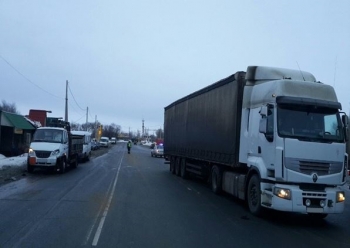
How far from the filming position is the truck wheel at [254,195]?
10742 mm

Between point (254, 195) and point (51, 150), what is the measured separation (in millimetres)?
13717

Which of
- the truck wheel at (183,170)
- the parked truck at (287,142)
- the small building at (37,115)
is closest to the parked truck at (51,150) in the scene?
the truck wheel at (183,170)

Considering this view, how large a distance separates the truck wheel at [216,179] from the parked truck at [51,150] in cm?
989

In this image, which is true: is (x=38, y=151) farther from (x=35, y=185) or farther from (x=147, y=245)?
(x=147, y=245)

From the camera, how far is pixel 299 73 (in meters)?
12.1

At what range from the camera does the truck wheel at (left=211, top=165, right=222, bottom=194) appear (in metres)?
15.0

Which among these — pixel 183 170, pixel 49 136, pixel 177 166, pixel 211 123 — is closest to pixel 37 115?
pixel 49 136

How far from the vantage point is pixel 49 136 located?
23.1 m

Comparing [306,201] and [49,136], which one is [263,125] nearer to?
[306,201]

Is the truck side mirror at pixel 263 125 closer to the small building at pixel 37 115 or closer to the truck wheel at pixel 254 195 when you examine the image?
the truck wheel at pixel 254 195

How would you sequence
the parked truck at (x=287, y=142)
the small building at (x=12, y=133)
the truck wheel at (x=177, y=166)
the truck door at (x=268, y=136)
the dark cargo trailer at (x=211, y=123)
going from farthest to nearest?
the small building at (x=12, y=133)
the truck wheel at (x=177, y=166)
the dark cargo trailer at (x=211, y=123)
the truck door at (x=268, y=136)
the parked truck at (x=287, y=142)

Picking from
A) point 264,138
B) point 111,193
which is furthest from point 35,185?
point 264,138

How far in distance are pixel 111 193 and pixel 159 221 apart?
510 centimetres

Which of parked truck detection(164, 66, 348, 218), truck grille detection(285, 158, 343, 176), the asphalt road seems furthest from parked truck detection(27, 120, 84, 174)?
truck grille detection(285, 158, 343, 176)
